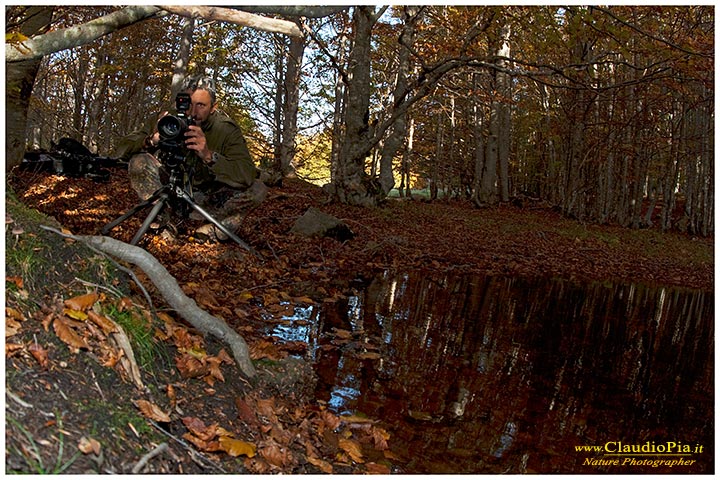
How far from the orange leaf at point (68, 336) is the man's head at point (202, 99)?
12.6 feet

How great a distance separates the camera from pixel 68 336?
7.89 feet

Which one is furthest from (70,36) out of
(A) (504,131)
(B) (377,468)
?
(A) (504,131)

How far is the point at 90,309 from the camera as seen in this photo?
2.72m

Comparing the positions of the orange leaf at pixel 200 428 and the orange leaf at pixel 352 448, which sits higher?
the orange leaf at pixel 200 428

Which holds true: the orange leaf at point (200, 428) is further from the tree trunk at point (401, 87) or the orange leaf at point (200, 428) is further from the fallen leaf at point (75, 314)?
the tree trunk at point (401, 87)

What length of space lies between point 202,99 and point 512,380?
4.18 metres

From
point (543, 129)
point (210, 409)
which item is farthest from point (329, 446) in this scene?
point (543, 129)

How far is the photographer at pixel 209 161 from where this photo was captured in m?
5.75

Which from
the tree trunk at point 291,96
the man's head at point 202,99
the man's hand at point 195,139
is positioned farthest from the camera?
the tree trunk at point 291,96

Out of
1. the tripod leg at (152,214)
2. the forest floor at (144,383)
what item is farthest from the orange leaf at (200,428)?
the tripod leg at (152,214)

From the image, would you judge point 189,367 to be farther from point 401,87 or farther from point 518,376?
point 401,87

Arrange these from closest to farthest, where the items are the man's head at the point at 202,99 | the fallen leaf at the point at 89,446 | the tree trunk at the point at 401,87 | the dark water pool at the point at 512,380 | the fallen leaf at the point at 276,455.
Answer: the fallen leaf at the point at 89,446
the fallen leaf at the point at 276,455
the dark water pool at the point at 512,380
the man's head at the point at 202,99
the tree trunk at the point at 401,87

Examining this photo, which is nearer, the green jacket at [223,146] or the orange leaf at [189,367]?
the orange leaf at [189,367]

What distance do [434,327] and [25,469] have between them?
13.7ft
